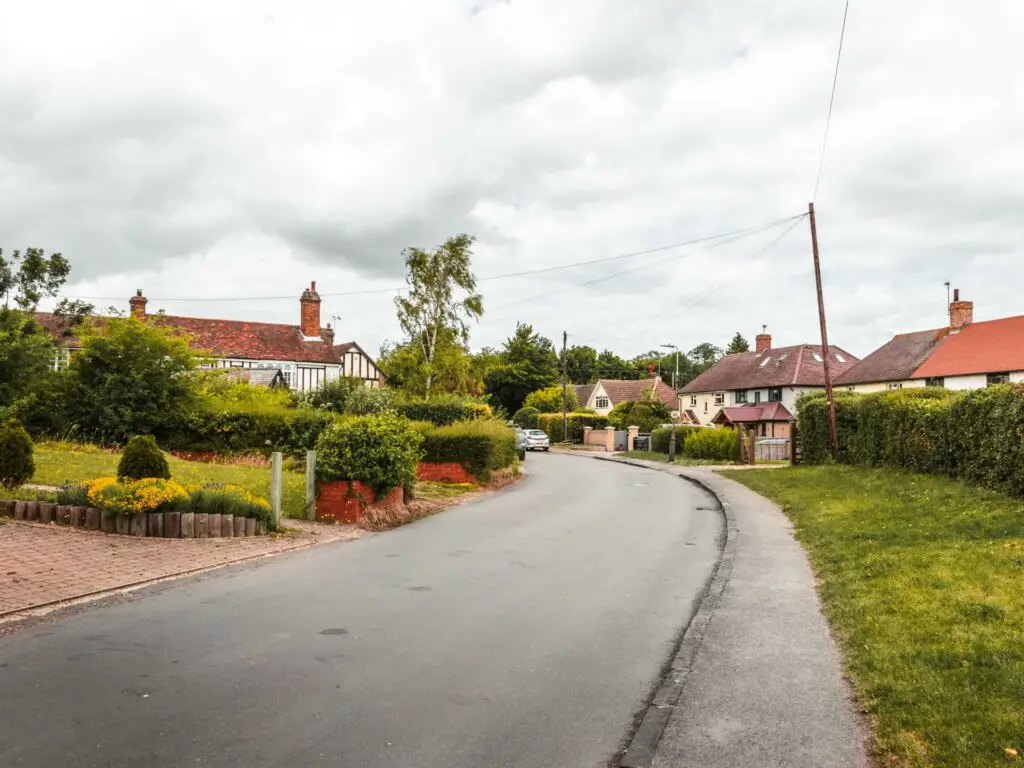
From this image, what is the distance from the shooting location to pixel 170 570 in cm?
825

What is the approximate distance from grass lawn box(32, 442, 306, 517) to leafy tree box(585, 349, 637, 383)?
89578 millimetres

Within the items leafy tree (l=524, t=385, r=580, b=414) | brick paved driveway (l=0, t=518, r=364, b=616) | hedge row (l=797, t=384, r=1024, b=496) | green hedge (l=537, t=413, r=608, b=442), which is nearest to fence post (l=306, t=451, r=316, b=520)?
brick paved driveway (l=0, t=518, r=364, b=616)

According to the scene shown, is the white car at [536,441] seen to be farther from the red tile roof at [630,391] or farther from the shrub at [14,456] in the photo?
the shrub at [14,456]

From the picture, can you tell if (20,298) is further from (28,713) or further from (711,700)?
(711,700)

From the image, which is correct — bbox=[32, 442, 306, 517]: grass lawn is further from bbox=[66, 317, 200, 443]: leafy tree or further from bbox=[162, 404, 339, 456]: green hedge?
bbox=[162, 404, 339, 456]: green hedge

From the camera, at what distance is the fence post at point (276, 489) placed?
11078 mm

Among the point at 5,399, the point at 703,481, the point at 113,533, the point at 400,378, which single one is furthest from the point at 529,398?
the point at 113,533

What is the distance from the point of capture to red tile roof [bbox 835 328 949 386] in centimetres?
5016

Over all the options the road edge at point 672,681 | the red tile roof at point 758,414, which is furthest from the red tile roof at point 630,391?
the road edge at point 672,681

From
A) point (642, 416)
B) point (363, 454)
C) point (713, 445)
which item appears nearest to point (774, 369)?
point (642, 416)

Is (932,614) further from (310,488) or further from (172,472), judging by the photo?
(172,472)

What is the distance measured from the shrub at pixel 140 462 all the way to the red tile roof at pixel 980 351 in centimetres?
4639

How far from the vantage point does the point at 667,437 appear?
41.0 metres

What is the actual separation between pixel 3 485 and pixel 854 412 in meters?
23.5
